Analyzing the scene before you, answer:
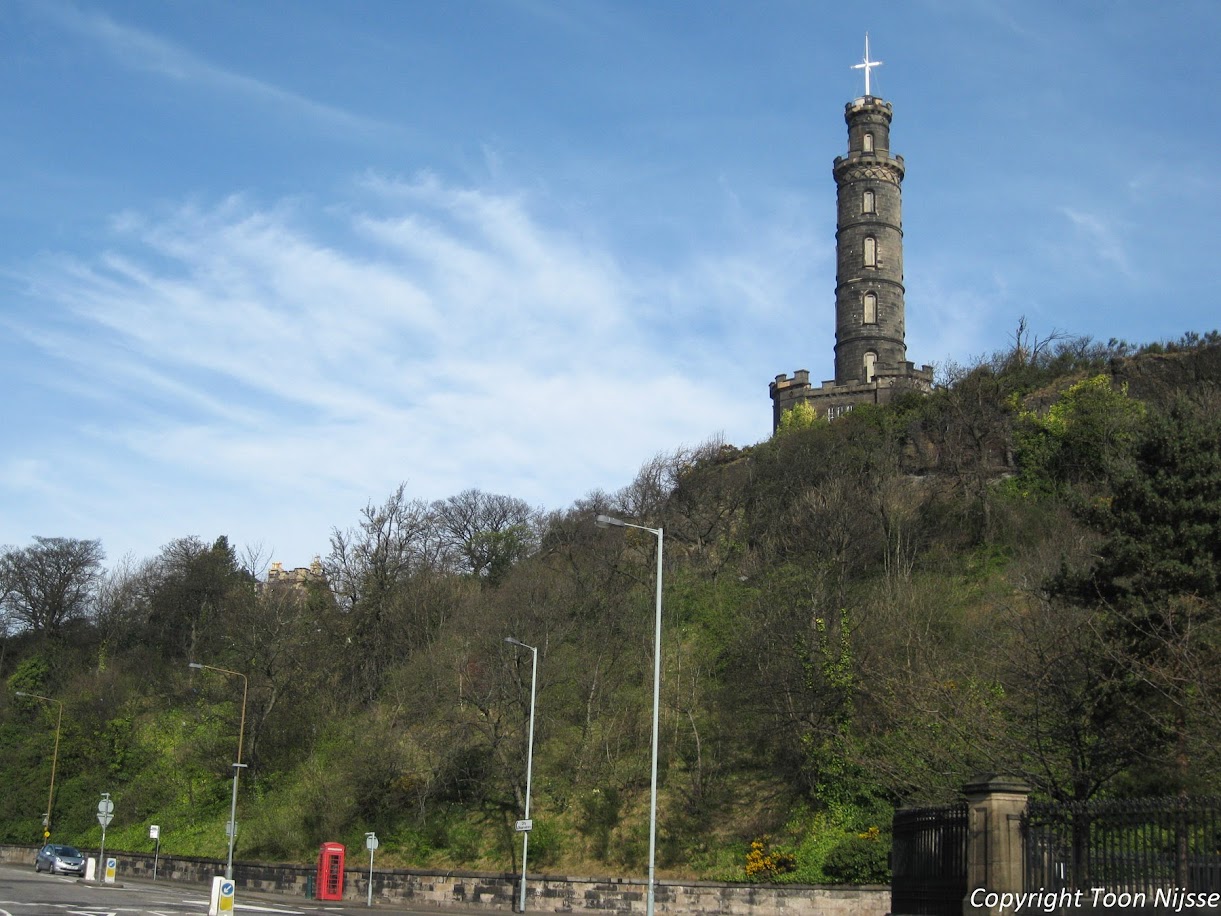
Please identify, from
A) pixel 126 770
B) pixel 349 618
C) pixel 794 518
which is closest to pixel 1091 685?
pixel 794 518

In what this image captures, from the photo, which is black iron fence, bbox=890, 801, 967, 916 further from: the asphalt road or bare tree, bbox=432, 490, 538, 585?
bare tree, bbox=432, 490, 538, 585

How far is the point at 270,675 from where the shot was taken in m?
50.5

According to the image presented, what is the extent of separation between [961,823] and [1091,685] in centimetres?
570

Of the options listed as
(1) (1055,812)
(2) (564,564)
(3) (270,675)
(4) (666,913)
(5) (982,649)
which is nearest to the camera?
(1) (1055,812)

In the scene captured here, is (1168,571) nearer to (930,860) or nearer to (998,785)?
(930,860)

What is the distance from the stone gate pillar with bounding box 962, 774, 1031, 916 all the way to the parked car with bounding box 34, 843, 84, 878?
125 ft

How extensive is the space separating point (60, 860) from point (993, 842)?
39.0m

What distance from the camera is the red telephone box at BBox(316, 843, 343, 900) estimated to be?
37.9 m

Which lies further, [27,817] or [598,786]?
[27,817]

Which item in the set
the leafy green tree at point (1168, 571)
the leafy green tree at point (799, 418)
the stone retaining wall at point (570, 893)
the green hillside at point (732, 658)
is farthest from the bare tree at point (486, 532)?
the leafy green tree at point (1168, 571)

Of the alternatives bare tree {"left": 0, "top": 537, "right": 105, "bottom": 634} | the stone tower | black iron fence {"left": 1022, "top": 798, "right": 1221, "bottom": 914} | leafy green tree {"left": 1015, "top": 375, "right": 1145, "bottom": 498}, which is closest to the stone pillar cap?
black iron fence {"left": 1022, "top": 798, "right": 1221, "bottom": 914}

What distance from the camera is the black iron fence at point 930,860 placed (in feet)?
56.7

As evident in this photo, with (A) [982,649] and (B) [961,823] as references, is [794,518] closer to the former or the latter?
(A) [982,649]

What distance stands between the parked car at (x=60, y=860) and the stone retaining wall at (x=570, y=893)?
4.95 metres
